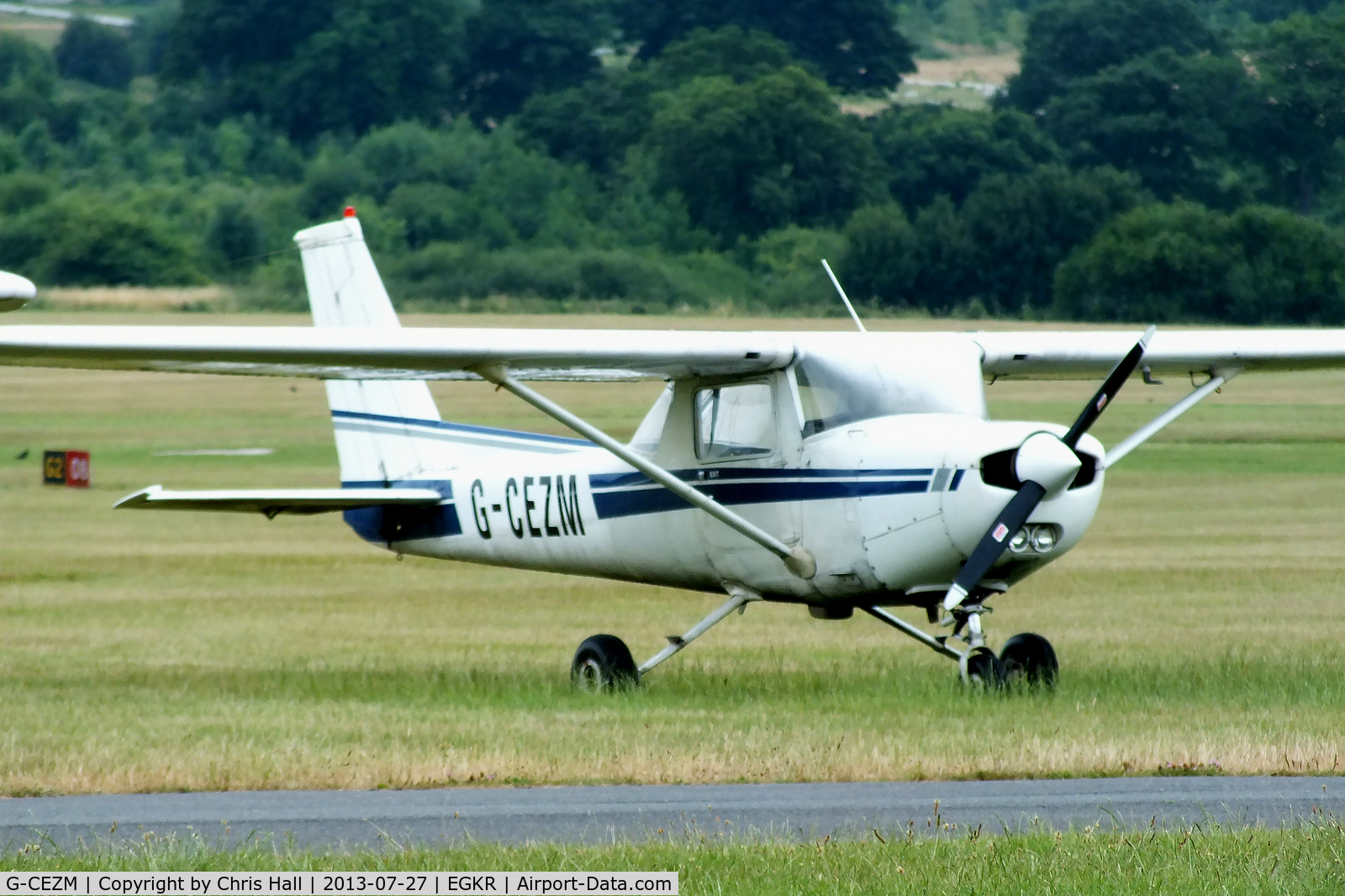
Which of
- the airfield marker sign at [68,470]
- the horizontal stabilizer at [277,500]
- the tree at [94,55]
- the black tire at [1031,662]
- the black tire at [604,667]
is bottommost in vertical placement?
the tree at [94,55]

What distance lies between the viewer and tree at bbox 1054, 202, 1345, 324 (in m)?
40.0

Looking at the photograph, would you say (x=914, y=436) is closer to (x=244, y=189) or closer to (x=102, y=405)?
(x=102, y=405)

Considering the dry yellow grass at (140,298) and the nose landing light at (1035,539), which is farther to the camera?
the dry yellow grass at (140,298)

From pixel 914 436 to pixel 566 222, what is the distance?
39198 mm

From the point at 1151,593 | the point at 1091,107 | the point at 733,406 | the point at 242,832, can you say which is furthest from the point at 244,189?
the point at 242,832

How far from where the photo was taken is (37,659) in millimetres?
14242

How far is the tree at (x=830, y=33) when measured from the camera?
72375 millimetres

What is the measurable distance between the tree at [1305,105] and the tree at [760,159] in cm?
939

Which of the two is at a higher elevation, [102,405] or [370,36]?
[370,36]

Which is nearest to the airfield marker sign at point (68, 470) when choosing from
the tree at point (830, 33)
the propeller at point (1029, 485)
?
the propeller at point (1029, 485)

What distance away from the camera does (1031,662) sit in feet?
39.1
